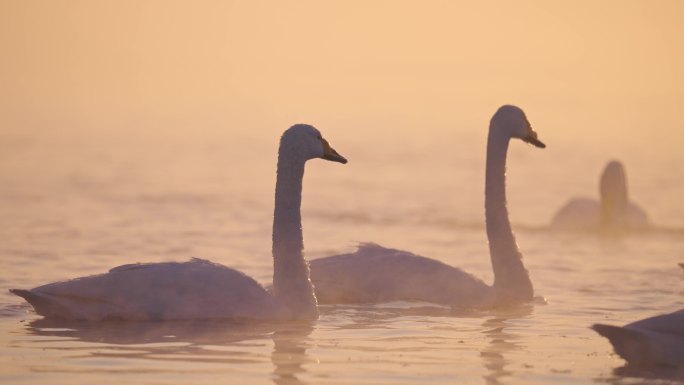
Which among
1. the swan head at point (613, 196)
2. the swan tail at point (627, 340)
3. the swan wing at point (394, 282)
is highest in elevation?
the swan head at point (613, 196)

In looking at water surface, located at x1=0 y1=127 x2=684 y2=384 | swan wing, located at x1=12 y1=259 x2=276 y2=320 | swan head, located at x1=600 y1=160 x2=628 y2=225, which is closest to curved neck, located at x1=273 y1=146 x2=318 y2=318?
water surface, located at x1=0 y1=127 x2=684 y2=384

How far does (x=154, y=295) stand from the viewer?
1281 centimetres

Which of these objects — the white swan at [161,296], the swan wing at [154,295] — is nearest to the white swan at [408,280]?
the white swan at [161,296]

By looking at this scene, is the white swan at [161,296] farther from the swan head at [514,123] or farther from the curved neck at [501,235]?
the swan head at [514,123]

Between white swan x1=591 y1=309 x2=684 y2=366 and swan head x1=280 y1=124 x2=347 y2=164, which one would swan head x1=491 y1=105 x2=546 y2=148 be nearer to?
swan head x1=280 y1=124 x2=347 y2=164

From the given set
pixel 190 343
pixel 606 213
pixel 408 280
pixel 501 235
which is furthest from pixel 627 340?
pixel 606 213

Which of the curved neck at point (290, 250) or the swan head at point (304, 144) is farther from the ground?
the swan head at point (304, 144)

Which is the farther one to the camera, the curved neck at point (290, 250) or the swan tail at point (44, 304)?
the curved neck at point (290, 250)

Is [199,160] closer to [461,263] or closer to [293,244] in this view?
[461,263]

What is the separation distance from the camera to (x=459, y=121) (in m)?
61.1

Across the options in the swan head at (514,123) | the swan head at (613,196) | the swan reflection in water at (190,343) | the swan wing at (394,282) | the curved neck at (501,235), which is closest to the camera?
the swan reflection in water at (190,343)

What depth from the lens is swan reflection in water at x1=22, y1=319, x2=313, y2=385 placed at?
1128cm

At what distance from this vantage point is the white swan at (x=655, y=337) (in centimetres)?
1100

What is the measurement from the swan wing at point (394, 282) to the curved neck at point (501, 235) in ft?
0.99
